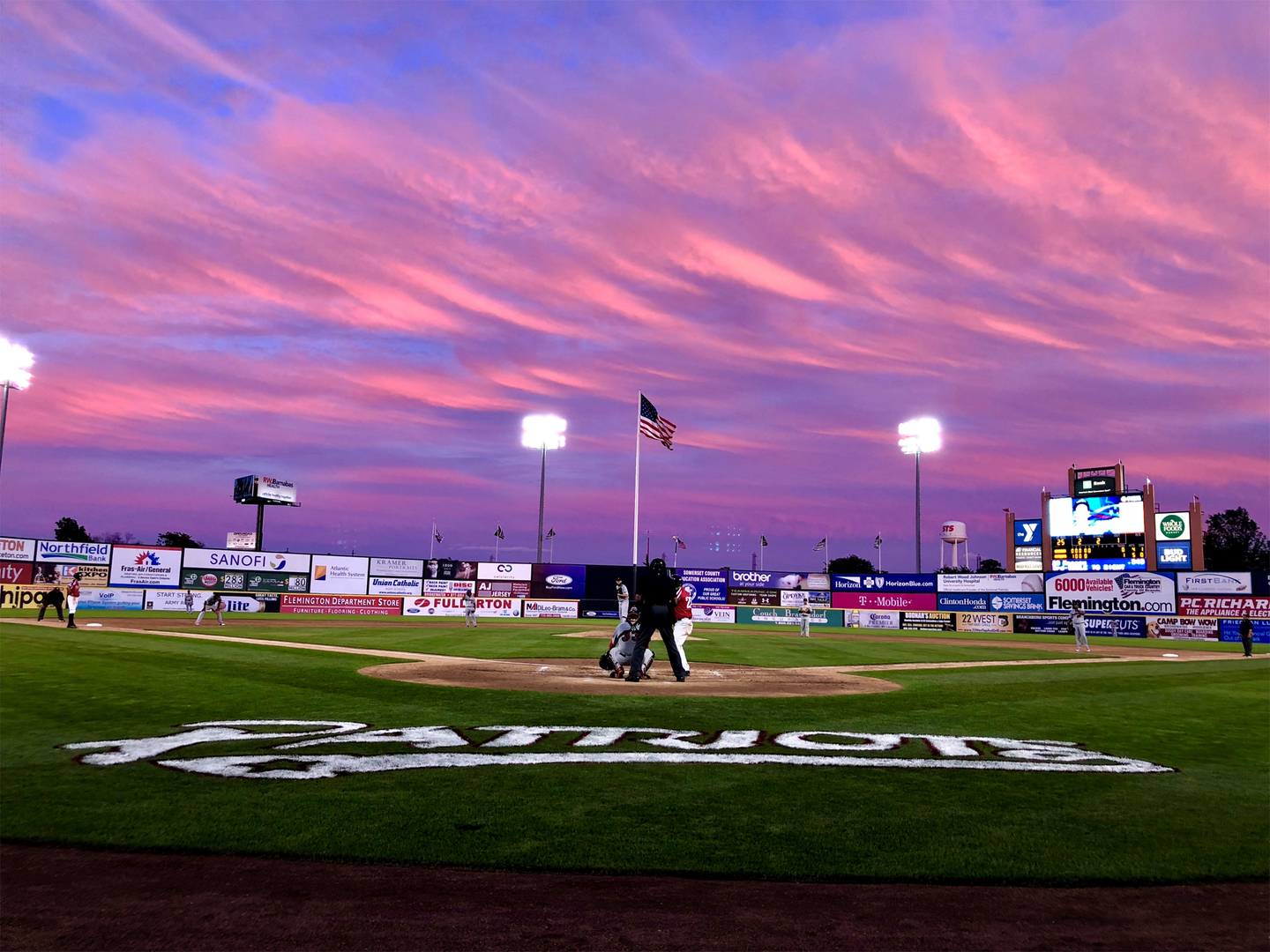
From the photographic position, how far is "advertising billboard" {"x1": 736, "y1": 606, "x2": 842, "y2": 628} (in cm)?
5581

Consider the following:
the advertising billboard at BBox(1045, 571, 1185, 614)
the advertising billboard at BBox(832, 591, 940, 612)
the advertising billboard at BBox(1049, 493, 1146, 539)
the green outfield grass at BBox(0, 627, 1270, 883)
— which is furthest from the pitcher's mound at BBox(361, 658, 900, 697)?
the advertising billboard at BBox(1049, 493, 1146, 539)

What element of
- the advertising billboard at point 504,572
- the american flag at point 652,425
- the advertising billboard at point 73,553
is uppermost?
the american flag at point 652,425

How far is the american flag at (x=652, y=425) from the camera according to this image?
24.9 m

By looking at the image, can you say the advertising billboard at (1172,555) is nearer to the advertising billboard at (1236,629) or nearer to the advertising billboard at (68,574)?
the advertising billboard at (1236,629)

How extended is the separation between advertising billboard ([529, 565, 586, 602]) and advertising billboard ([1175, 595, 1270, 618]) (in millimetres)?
38078

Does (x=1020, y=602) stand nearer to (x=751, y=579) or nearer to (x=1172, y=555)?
(x=1172, y=555)

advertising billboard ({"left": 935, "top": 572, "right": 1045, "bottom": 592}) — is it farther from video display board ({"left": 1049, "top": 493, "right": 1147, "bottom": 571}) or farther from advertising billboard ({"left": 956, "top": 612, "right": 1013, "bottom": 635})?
video display board ({"left": 1049, "top": 493, "right": 1147, "bottom": 571})

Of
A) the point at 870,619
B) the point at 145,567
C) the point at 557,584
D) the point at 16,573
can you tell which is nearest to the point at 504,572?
the point at 557,584

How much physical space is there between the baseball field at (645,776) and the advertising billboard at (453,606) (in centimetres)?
3791

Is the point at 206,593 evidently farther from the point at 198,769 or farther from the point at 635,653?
the point at 198,769

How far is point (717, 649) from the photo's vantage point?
89.8 ft

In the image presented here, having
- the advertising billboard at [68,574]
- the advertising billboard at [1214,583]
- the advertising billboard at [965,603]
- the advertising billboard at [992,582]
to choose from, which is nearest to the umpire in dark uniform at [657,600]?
the advertising billboard at [965,603]

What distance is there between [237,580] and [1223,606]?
201 ft

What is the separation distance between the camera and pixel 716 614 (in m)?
55.8
